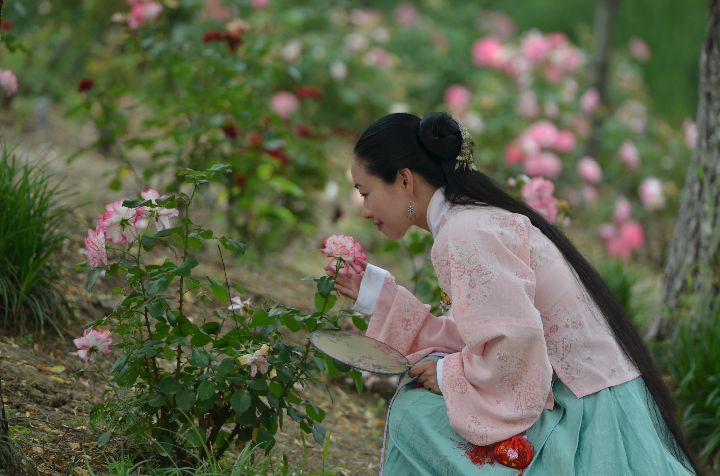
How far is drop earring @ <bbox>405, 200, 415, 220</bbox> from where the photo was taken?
240cm

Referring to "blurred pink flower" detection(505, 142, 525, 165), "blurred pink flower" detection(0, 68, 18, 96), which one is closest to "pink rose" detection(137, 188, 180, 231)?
"blurred pink flower" detection(0, 68, 18, 96)

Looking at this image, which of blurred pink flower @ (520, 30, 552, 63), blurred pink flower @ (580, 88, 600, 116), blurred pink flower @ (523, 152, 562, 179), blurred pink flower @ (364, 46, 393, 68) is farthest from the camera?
blurred pink flower @ (520, 30, 552, 63)

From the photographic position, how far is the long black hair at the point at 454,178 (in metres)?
2.34

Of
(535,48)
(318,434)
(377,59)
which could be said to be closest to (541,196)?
(318,434)

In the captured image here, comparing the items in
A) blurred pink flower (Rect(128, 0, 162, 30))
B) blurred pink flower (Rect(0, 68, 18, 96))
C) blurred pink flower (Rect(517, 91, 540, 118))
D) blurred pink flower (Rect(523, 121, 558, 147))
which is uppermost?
blurred pink flower (Rect(128, 0, 162, 30))

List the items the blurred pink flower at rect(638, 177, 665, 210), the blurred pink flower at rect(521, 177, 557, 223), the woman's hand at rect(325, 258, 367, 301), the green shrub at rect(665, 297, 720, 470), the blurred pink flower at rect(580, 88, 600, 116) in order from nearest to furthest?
the woman's hand at rect(325, 258, 367, 301), the blurred pink flower at rect(521, 177, 557, 223), the green shrub at rect(665, 297, 720, 470), the blurred pink flower at rect(638, 177, 665, 210), the blurred pink flower at rect(580, 88, 600, 116)

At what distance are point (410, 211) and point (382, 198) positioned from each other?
8 centimetres

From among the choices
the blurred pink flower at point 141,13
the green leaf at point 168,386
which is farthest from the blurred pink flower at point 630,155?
the green leaf at point 168,386

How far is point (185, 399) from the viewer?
89.0 inches

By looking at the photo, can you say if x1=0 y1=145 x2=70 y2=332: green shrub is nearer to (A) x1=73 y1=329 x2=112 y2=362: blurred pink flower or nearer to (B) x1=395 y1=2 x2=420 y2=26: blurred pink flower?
(A) x1=73 y1=329 x2=112 y2=362: blurred pink flower

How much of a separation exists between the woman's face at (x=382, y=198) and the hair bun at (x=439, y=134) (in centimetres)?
11

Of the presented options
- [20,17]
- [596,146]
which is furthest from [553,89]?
[20,17]

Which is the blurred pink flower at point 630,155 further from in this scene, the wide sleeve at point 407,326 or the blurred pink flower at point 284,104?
the wide sleeve at point 407,326

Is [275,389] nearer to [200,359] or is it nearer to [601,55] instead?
[200,359]
